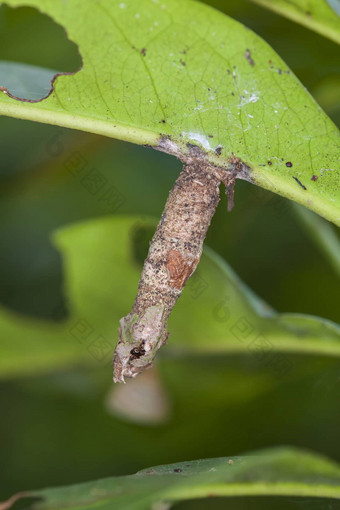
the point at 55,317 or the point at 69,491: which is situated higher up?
the point at 69,491

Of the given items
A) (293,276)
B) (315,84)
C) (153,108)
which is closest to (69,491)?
(153,108)

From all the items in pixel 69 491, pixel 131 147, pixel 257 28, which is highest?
pixel 257 28

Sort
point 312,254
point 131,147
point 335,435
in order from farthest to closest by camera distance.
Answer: point 131,147, point 312,254, point 335,435

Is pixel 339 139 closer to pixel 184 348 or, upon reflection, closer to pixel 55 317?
pixel 184 348

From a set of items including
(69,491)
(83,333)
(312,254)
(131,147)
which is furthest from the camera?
(131,147)

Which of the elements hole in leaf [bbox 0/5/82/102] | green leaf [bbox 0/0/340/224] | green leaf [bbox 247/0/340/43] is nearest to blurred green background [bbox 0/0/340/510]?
hole in leaf [bbox 0/5/82/102]

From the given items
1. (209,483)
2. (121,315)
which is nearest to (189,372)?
(121,315)
